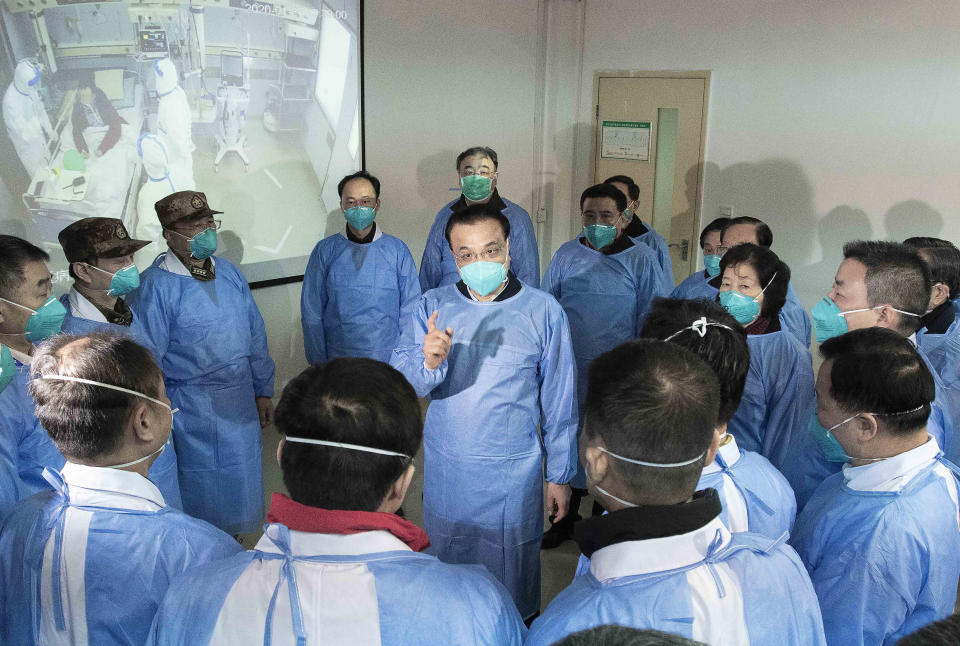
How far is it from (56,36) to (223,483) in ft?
7.06

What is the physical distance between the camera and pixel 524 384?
2.33 metres

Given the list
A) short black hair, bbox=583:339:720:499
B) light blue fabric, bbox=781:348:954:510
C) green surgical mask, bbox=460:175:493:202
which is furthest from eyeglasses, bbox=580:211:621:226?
short black hair, bbox=583:339:720:499

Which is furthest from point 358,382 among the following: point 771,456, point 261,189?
point 261,189

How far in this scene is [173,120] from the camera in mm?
3748

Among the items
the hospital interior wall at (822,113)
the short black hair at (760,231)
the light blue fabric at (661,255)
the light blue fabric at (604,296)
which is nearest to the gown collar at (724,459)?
the light blue fabric at (604,296)

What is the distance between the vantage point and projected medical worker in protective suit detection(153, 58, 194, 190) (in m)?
3.66

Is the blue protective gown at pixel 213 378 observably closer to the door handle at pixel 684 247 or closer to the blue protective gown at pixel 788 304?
the blue protective gown at pixel 788 304

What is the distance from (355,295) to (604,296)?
1211 millimetres

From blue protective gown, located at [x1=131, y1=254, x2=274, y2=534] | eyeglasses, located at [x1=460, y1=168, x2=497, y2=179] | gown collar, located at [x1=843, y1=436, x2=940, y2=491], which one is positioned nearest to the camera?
gown collar, located at [x1=843, y1=436, x2=940, y2=491]

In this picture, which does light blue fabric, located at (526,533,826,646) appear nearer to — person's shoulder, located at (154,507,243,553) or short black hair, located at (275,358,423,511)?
short black hair, located at (275,358,423,511)

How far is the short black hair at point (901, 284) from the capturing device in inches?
88.3

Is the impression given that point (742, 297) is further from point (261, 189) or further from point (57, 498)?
point (261, 189)

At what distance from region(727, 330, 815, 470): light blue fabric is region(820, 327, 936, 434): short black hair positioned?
0.66m

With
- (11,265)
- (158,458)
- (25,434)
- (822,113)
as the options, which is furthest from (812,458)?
(822,113)
